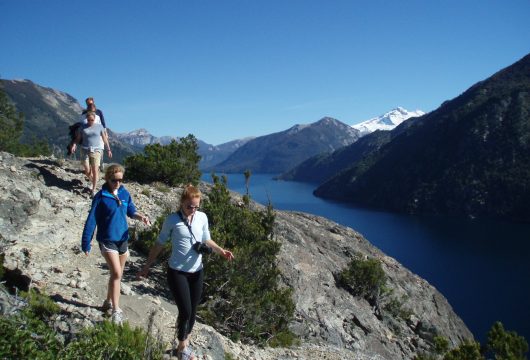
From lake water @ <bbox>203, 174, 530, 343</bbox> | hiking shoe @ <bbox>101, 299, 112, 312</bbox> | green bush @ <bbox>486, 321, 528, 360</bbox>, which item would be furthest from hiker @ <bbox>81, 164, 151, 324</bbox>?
lake water @ <bbox>203, 174, 530, 343</bbox>

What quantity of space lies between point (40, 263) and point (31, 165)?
639 centimetres

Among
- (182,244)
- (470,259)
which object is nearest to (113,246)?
(182,244)

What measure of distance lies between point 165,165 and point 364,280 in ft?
32.2

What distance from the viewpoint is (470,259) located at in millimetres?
63156

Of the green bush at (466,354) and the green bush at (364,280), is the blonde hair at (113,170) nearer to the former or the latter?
the green bush at (466,354)

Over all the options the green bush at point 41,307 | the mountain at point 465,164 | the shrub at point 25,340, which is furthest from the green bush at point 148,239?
the mountain at point 465,164

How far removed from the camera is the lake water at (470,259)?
43.2 meters

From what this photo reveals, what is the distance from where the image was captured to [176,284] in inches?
211

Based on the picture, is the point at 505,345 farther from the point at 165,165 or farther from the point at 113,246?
the point at 165,165

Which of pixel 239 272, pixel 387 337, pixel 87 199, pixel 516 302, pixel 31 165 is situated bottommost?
pixel 516 302

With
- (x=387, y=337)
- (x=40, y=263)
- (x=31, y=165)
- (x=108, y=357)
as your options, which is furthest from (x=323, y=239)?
(x=108, y=357)

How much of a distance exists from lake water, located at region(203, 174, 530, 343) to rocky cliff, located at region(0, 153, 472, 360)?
5038 millimetres

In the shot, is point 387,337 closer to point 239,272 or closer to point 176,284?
point 239,272

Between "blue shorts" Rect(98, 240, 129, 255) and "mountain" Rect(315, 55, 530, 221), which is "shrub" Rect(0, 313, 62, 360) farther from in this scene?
"mountain" Rect(315, 55, 530, 221)
